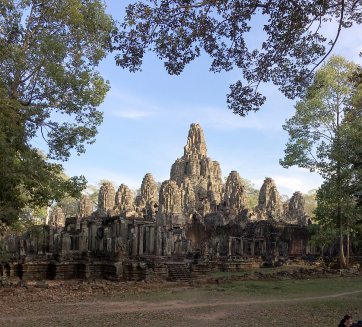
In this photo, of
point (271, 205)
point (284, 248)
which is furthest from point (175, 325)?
point (271, 205)

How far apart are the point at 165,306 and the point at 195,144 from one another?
55833 mm

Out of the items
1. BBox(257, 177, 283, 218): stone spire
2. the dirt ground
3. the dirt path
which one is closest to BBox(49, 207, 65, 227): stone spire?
BBox(257, 177, 283, 218): stone spire

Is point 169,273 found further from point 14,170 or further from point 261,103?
point 261,103

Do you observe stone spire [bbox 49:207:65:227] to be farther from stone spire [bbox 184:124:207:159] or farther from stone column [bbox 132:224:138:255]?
stone column [bbox 132:224:138:255]

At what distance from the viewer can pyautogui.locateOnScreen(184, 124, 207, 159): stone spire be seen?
68375 millimetres

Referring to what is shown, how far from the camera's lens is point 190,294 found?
1711cm

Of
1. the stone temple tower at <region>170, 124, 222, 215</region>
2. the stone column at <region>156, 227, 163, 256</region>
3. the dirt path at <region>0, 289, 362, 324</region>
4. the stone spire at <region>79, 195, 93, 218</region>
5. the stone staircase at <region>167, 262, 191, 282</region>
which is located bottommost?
the dirt path at <region>0, 289, 362, 324</region>

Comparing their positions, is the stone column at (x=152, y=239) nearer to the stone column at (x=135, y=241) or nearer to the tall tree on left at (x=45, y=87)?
the stone column at (x=135, y=241)

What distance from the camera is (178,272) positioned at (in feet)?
75.3

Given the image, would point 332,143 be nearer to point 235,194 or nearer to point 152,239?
point 152,239

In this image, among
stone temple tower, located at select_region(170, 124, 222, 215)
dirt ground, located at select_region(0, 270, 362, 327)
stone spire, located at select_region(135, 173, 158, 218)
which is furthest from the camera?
stone temple tower, located at select_region(170, 124, 222, 215)

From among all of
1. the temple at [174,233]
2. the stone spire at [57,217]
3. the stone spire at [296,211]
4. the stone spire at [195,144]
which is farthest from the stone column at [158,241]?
the stone spire at [195,144]

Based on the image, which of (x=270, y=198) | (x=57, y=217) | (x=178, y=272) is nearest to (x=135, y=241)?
(x=178, y=272)

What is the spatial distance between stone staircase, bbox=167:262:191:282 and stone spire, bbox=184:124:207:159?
148 feet
